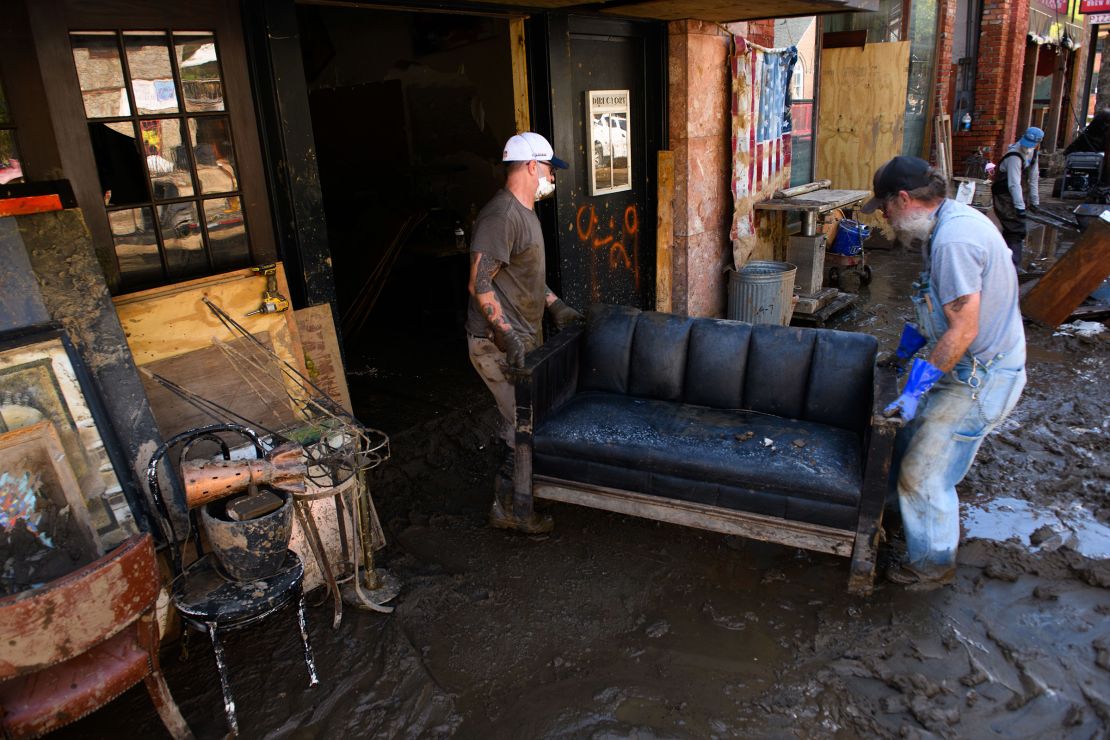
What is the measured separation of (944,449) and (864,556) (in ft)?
2.16

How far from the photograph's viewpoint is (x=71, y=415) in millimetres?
3205

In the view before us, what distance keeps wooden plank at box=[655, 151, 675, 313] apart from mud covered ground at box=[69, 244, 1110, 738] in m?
3.30

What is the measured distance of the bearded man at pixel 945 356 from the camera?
3.41 meters

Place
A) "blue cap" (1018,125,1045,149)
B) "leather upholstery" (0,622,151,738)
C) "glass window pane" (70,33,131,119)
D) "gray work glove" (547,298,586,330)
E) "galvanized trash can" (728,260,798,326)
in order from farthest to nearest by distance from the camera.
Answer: "blue cap" (1018,125,1045,149), "galvanized trash can" (728,260,798,326), "gray work glove" (547,298,586,330), "glass window pane" (70,33,131,119), "leather upholstery" (0,622,151,738)

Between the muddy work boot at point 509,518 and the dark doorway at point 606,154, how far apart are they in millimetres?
2255

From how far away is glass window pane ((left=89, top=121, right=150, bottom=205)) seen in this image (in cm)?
372

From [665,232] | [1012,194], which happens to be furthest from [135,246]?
[1012,194]

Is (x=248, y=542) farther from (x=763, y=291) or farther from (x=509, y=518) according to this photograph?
(x=763, y=291)

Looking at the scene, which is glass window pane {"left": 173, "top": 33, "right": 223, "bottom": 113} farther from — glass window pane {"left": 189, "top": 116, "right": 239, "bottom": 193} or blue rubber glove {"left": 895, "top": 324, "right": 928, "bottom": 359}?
blue rubber glove {"left": 895, "top": 324, "right": 928, "bottom": 359}

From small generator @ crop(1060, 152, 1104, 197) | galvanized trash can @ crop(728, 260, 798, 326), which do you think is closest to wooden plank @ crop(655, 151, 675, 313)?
galvanized trash can @ crop(728, 260, 798, 326)

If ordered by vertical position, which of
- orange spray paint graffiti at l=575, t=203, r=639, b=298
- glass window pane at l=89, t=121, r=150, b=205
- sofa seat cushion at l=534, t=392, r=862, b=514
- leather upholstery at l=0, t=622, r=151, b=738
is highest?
glass window pane at l=89, t=121, r=150, b=205

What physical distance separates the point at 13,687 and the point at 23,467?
84 cm

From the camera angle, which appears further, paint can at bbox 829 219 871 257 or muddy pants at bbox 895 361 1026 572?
paint can at bbox 829 219 871 257

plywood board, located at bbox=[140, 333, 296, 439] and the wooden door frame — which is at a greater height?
the wooden door frame
